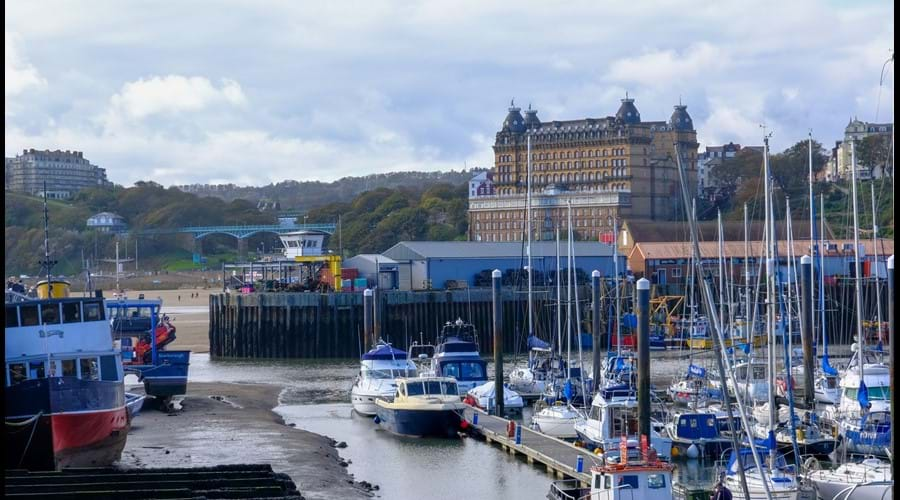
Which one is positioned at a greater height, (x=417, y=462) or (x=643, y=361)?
(x=643, y=361)

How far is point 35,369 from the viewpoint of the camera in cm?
3212

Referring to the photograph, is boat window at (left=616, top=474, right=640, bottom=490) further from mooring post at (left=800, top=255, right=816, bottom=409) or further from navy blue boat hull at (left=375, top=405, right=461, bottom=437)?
mooring post at (left=800, top=255, right=816, bottom=409)

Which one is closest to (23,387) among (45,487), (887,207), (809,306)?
(45,487)

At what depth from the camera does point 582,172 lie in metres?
152

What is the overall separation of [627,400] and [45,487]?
1672 cm

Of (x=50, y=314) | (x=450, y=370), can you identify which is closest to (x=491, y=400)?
(x=450, y=370)

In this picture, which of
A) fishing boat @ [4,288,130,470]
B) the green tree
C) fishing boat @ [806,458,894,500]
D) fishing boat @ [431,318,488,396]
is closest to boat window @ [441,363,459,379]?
fishing boat @ [431,318,488,396]

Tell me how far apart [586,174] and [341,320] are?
3195 inches

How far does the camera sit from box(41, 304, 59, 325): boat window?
106 feet

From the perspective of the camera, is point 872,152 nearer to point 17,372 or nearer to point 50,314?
point 50,314

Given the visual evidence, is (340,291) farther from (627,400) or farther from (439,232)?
(439,232)

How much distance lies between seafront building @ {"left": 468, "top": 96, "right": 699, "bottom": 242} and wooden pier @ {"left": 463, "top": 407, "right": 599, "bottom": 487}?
87880 millimetres

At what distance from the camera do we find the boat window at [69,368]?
3234cm

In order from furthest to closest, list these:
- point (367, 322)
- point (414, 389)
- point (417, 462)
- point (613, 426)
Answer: point (367, 322) → point (414, 389) → point (417, 462) → point (613, 426)
